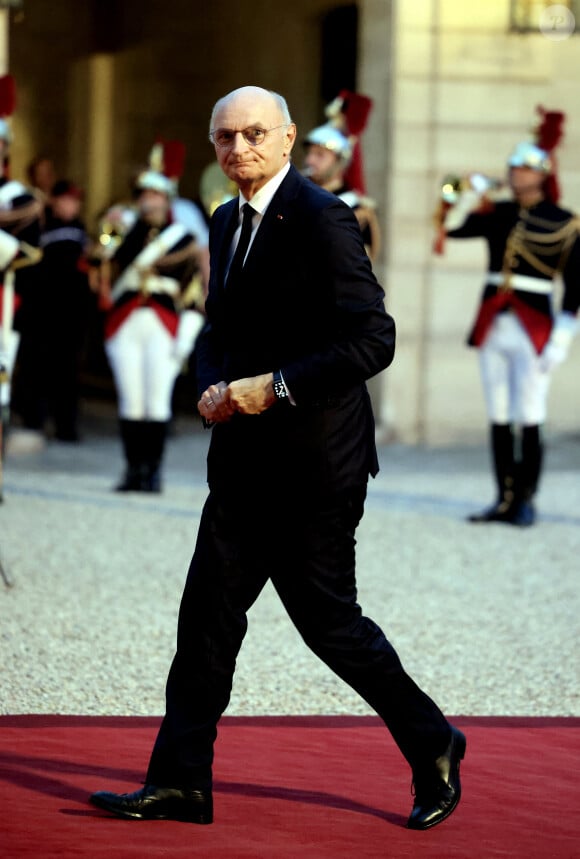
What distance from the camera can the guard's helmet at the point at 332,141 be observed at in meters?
9.14

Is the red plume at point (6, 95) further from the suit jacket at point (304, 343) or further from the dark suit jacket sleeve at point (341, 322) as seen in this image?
the dark suit jacket sleeve at point (341, 322)

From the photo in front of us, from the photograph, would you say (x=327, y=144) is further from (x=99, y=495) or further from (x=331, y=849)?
(x=331, y=849)

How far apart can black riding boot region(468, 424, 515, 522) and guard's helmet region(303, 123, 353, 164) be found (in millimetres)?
1579

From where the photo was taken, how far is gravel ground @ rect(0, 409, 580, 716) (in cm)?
570

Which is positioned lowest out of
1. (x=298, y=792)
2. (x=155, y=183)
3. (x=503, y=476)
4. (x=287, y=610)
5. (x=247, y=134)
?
(x=503, y=476)

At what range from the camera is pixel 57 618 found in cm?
671

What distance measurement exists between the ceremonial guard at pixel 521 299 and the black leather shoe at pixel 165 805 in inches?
205

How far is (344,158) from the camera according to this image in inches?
364

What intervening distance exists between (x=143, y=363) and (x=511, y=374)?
6.74ft

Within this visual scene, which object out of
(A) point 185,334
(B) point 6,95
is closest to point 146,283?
(A) point 185,334

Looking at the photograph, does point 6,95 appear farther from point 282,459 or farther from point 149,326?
point 282,459

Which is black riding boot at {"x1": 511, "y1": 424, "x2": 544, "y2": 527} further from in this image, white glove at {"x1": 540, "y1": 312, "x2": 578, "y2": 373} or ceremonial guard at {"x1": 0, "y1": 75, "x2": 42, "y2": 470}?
ceremonial guard at {"x1": 0, "y1": 75, "x2": 42, "y2": 470}

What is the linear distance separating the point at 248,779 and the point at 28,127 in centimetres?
1443

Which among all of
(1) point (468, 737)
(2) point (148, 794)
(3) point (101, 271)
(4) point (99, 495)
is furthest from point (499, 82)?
(2) point (148, 794)
